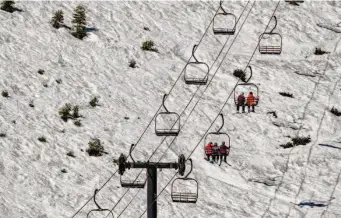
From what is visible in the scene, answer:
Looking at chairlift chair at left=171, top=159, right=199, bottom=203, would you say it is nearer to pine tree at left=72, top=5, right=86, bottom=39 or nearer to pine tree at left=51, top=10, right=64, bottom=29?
pine tree at left=72, top=5, right=86, bottom=39

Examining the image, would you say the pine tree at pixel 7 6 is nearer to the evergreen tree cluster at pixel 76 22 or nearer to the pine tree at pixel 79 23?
the evergreen tree cluster at pixel 76 22

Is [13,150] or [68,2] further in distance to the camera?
[68,2]

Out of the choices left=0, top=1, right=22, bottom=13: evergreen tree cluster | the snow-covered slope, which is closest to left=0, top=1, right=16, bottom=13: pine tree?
left=0, top=1, right=22, bottom=13: evergreen tree cluster

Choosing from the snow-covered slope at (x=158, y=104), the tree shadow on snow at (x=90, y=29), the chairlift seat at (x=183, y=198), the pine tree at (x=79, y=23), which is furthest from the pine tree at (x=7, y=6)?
the chairlift seat at (x=183, y=198)

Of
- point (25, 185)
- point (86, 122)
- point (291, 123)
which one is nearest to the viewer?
point (25, 185)

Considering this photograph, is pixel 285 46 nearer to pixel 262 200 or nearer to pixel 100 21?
pixel 100 21

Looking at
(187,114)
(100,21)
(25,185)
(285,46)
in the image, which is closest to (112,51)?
(100,21)

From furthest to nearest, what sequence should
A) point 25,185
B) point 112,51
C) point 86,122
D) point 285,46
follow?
point 285,46, point 112,51, point 86,122, point 25,185
